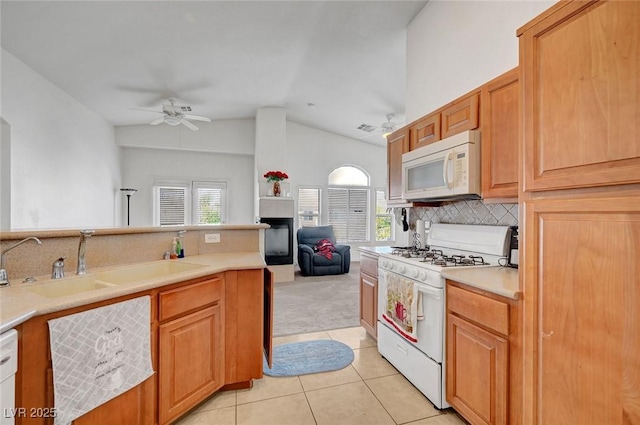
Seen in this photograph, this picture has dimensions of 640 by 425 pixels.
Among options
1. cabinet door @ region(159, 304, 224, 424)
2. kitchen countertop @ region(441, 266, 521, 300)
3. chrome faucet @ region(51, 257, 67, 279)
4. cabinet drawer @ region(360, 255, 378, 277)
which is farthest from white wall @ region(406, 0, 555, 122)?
chrome faucet @ region(51, 257, 67, 279)

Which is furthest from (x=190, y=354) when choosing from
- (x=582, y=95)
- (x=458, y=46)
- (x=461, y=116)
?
(x=458, y=46)

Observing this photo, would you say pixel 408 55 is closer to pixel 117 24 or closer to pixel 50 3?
pixel 117 24

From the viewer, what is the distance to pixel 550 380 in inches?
47.8

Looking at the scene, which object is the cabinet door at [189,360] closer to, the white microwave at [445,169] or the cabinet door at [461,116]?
the white microwave at [445,169]

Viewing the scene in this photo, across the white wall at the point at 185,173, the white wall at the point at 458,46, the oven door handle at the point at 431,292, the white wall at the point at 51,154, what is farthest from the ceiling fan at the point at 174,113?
the oven door handle at the point at 431,292

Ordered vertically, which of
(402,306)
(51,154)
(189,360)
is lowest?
(189,360)

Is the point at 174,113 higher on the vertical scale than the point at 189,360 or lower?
higher

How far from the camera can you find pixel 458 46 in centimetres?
277

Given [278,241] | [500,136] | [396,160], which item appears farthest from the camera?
[278,241]

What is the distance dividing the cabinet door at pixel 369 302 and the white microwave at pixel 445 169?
2.98 feet

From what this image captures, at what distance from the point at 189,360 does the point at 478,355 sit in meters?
1.71

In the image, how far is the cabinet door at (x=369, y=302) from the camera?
2.88 m

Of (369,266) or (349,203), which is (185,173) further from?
(369,266)

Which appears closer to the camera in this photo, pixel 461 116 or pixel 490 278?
pixel 490 278
